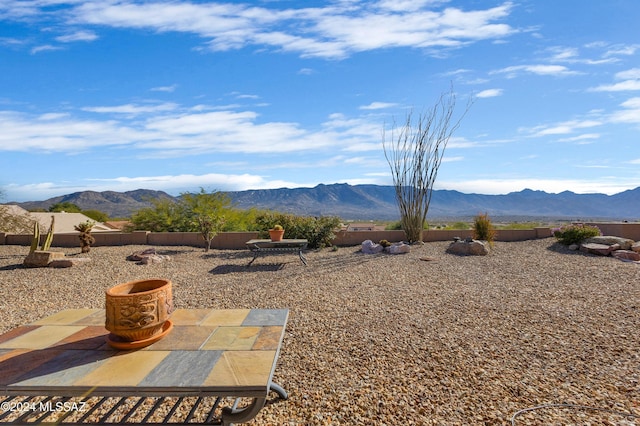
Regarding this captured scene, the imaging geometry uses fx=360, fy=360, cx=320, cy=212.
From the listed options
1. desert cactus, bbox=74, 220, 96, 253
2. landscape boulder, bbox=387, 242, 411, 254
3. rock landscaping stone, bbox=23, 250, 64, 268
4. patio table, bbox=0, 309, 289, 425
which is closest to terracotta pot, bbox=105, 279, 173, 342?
patio table, bbox=0, 309, 289, 425

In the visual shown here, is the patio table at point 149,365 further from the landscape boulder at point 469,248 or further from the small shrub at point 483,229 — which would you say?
the small shrub at point 483,229

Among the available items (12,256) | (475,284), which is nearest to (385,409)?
(475,284)

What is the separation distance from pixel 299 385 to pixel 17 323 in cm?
376

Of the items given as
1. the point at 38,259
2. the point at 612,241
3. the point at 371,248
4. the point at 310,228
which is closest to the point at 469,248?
the point at 371,248

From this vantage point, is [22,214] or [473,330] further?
[22,214]

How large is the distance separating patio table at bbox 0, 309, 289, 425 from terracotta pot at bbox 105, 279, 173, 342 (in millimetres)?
106

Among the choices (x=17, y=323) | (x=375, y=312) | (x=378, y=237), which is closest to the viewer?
(x=17, y=323)

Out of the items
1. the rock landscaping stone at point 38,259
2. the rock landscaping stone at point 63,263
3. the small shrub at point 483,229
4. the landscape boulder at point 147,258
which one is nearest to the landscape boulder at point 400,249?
the small shrub at point 483,229

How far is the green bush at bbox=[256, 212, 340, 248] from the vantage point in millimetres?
10578

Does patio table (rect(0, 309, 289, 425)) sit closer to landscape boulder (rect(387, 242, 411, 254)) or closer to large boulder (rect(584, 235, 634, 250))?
landscape boulder (rect(387, 242, 411, 254))

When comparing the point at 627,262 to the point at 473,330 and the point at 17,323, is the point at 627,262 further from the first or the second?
the point at 17,323

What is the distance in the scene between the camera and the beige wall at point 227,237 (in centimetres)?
1105

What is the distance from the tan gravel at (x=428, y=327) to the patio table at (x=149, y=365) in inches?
27.0

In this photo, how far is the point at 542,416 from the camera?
2396mm
